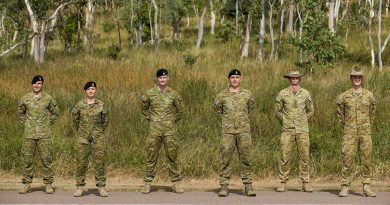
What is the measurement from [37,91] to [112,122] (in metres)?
3.30

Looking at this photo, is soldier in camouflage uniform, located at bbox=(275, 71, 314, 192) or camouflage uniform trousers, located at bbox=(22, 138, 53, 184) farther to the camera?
soldier in camouflage uniform, located at bbox=(275, 71, 314, 192)

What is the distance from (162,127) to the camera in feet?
27.8

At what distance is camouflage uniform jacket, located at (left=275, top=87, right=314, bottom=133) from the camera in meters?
8.63

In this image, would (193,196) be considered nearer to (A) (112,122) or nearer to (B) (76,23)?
(A) (112,122)

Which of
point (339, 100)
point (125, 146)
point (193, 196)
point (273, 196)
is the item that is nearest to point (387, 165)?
point (339, 100)

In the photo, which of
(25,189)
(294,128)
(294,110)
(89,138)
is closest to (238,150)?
(294,128)

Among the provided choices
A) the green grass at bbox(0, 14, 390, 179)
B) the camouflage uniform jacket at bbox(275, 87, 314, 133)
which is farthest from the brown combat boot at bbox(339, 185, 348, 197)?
the green grass at bbox(0, 14, 390, 179)

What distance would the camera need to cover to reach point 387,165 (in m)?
9.69

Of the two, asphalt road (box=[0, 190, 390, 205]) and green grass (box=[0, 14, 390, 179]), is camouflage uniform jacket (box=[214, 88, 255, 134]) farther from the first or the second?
green grass (box=[0, 14, 390, 179])

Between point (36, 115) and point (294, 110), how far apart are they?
3.79 m

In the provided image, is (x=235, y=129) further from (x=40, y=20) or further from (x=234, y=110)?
(x=40, y=20)

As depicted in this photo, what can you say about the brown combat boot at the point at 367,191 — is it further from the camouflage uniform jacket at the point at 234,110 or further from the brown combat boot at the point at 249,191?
the camouflage uniform jacket at the point at 234,110

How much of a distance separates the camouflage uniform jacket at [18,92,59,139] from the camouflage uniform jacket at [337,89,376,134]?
169 inches

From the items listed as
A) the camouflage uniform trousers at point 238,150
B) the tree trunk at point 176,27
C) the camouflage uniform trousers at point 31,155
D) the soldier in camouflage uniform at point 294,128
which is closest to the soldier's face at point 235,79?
the camouflage uniform trousers at point 238,150
